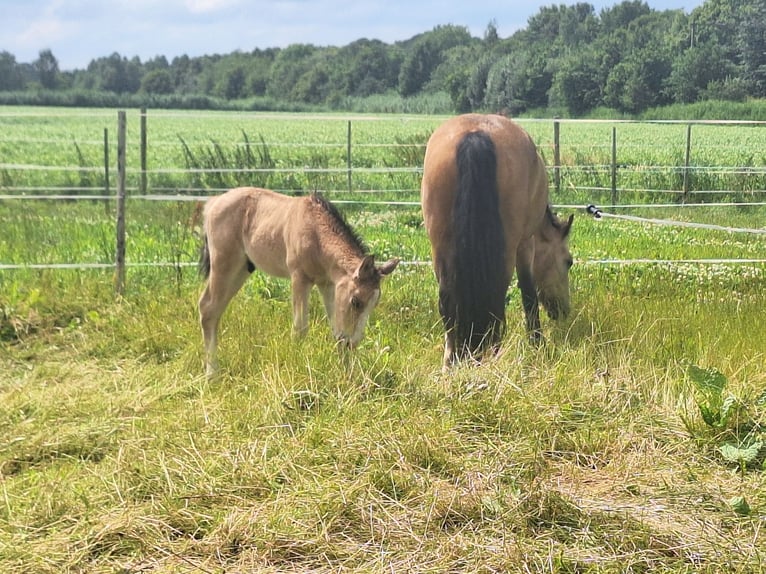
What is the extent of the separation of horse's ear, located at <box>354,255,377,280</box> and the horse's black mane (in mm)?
454

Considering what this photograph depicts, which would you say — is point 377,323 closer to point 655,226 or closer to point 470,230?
point 470,230

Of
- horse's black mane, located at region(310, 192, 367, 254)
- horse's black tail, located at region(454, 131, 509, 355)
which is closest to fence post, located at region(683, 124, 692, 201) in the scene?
horse's black tail, located at region(454, 131, 509, 355)

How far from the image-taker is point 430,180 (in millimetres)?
5402

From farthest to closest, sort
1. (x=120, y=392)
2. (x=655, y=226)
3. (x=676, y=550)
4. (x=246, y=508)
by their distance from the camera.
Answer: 1. (x=655, y=226)
2. (x=120, y=392)
3. (x=246, y=508)
4. (x=676, y=550)

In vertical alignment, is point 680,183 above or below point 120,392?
above

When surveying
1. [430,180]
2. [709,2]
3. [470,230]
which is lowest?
[470,230]

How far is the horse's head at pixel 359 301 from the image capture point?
4.64 meters

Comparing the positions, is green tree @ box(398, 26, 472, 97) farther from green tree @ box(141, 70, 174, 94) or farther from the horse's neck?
green tree @ box(141, 70, 174, 94)

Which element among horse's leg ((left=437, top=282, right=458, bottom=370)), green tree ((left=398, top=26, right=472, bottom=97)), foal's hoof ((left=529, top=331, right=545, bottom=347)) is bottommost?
foal's hoof ((left=529, top=331, right=545, bottom=347))

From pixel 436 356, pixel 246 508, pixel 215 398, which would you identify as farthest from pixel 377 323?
pixel 246 508

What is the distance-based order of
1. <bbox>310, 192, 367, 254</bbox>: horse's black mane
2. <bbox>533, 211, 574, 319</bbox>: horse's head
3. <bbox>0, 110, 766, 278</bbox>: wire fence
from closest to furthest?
<bbox>310, 192, 367, 254</bbox>: horse's black mane
<bbox>533, 211, 574, 319</bbox>: horse's head
<bbox>0, 110, 766, 278</bbox>: wire fence

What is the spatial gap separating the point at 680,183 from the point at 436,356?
10437mm

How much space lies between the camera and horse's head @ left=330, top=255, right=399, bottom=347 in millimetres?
4641

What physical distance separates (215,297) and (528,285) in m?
2.44
